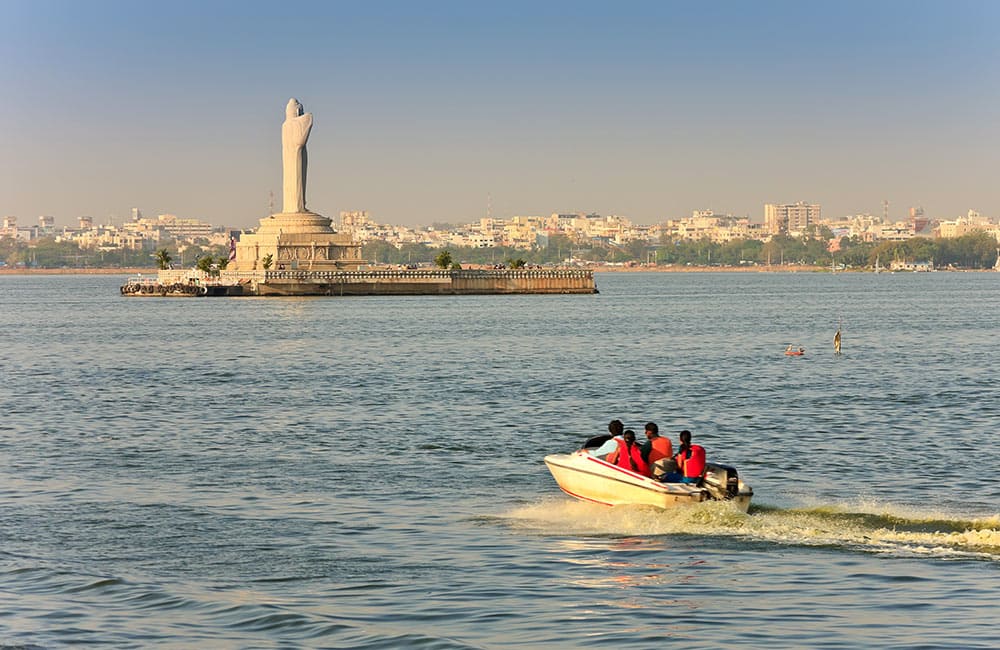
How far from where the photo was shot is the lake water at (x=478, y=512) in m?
19.8

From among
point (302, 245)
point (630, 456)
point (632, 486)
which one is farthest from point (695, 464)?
point (302, 245)

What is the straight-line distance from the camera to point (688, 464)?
26.0 metres

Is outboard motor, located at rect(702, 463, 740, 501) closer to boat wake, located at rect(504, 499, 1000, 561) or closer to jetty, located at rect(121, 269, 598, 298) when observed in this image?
boat wake, located at rect(504, 499, 1000, 561)

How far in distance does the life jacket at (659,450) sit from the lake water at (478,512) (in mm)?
1030

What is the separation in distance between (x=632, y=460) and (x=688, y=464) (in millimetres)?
1139

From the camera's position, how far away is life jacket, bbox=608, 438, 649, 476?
87.5ft

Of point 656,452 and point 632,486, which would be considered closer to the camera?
point 632,486

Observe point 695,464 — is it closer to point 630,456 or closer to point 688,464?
point 688,464

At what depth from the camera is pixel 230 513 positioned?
27734 millimetres

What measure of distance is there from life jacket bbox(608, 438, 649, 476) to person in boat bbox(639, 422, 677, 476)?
5.4 inches

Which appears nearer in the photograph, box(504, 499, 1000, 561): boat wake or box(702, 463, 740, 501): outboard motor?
box(504, 499, 1000, 561): boat wake

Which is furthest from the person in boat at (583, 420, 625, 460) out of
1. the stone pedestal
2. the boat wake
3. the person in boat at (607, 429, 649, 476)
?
the stone pedestal

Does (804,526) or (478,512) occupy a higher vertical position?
(804,526)

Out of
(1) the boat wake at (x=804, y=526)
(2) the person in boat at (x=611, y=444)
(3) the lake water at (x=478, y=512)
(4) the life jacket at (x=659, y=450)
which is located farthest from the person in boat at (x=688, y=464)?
(2) the person in boat at (x=611, y=444)
